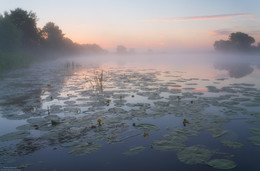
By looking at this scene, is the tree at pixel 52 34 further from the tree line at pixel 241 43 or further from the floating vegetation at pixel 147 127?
the tree line at pixel 241 43

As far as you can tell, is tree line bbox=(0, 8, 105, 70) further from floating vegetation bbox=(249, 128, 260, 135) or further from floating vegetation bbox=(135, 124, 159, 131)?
floating vegetation bbox=(249, 128, 260, 135)

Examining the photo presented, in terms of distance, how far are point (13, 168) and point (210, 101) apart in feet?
25.2

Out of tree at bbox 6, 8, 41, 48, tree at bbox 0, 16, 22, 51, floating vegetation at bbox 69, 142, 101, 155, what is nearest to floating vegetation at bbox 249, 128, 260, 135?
floating vegetation at bbox 69, 142, 101, 155

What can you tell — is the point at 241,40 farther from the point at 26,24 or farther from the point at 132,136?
the point at 132,136

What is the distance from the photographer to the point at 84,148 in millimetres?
4402

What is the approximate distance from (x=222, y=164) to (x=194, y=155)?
55 cm

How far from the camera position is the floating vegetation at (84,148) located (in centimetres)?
425

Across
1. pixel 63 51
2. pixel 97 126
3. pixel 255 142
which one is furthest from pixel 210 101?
pixel 63 51

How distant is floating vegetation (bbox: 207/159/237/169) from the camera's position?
11.8ft

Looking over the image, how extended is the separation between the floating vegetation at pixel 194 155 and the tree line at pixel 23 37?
26.7 m

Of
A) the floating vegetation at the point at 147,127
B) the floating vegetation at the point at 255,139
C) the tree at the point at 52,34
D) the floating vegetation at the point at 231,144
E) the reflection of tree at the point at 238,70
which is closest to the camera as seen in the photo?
the floating vegetation at the point at 231,144

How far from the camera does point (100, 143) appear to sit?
4.70 metres

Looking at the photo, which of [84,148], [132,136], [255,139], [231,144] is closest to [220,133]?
[231,144]

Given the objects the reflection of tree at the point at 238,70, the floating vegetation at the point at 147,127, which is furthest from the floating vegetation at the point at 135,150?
the reflection of tree at the point at 238,70
